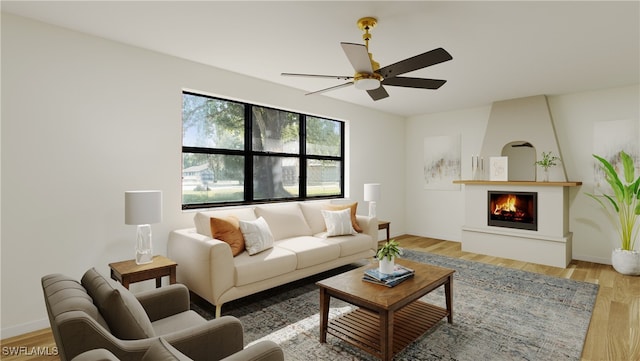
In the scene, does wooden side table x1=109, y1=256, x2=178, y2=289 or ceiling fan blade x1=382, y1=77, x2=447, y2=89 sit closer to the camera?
wooden side table x1=109, y1=256, x2=178, y2=289

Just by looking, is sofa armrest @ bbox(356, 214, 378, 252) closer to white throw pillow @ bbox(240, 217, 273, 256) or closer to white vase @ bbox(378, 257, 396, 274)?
white throw pillow @ bbox(240, 217, 273, 256)

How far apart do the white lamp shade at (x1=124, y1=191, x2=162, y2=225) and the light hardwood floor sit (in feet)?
3.54

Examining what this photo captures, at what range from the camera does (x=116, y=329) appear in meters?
1.37

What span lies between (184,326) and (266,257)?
134cm

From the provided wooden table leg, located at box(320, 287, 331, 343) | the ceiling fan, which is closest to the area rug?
wooden table leg, located at box(320, 287, 331, 343)

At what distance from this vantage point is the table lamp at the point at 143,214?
2746 millimetres

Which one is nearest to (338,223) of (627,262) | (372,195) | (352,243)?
(352,243)

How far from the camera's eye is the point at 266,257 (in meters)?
3.19

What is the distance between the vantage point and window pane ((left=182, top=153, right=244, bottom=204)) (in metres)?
3.76

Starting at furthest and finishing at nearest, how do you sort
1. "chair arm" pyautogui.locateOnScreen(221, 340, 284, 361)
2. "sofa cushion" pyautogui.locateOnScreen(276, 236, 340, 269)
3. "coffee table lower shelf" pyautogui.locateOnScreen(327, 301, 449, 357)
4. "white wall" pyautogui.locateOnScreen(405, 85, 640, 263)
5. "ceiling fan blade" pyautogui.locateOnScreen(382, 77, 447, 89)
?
1. "white wall" pyautogui.locateOnScreen(405, 85, 640, 263)
2. "sofa cushion" pyautogui.locateOnScreen(276, 236, 340, 269)
3. "ceiling fan blade" pyautogui.locateOnScreen(382, 77, 447, 89)
4. "coffee table lower shelf" pyautogui.locateOnScreen(327, 301, 449, 357)
5. "chair arm" pyautogui.locateOnScreen(221, 340, 284, 361)

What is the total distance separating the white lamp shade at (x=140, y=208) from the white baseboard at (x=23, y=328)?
107 centimetres

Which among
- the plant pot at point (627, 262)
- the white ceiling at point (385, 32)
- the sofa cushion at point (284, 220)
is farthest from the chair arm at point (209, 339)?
the plant pot at point (627, 262)

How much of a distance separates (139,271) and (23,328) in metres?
1.03

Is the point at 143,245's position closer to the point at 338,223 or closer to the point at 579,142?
the point at 338,223
